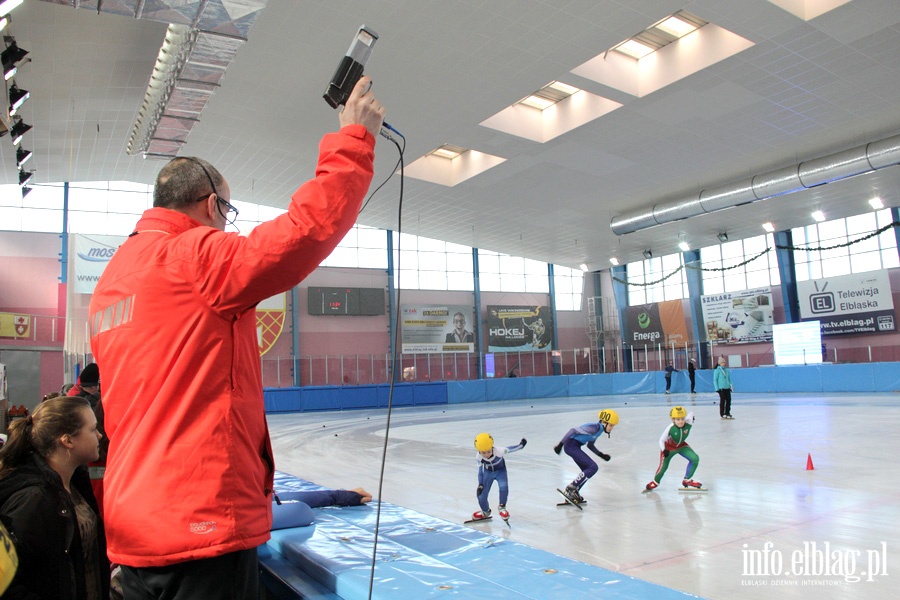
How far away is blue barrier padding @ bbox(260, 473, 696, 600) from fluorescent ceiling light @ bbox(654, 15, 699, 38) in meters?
12.2

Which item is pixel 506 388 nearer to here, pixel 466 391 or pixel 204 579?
pixel 466 391

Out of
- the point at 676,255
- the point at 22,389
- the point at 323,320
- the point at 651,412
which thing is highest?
the point at 676,255

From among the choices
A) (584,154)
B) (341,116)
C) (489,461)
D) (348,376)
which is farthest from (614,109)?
(348,376)

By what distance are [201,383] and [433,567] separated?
4.59ft

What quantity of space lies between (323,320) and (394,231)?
208 inches

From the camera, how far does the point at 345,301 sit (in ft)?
91.0

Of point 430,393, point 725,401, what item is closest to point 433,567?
point 725,401

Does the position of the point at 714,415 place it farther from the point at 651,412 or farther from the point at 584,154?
the point at 584,154

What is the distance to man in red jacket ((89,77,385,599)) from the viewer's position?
129 cm

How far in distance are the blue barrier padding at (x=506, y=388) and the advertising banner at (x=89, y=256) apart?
16801mm

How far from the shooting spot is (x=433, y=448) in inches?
455

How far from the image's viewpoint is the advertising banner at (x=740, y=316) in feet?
89.2

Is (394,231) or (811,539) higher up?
(394,231)

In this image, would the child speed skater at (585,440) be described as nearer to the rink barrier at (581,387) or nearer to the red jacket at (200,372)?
the red jacket at (200,372)
